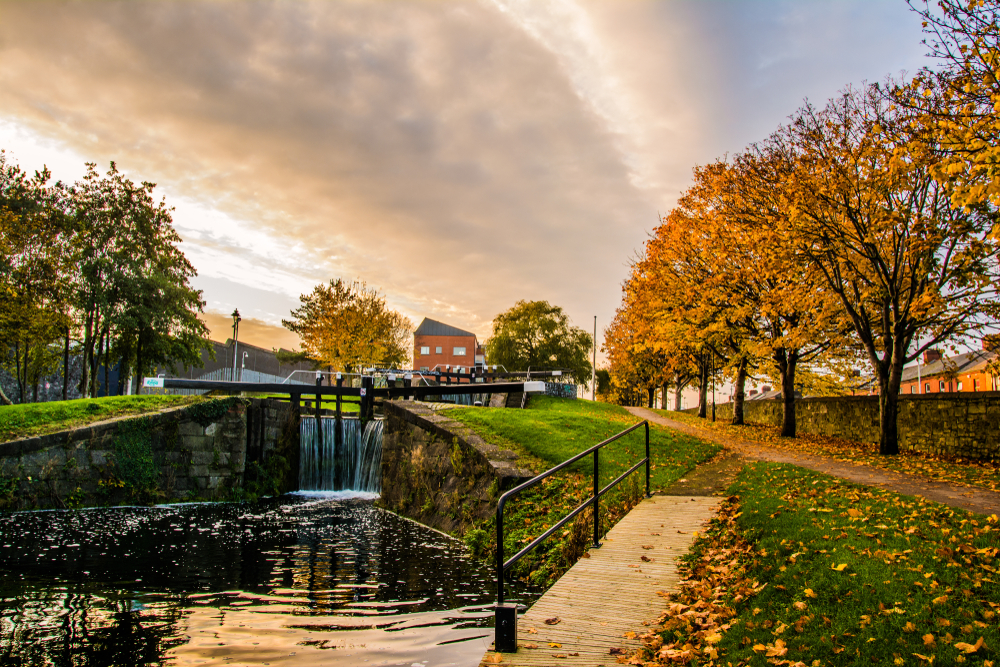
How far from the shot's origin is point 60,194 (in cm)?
2877

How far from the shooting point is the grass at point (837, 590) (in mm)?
3836

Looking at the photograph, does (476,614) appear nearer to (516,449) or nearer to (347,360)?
(516,449)

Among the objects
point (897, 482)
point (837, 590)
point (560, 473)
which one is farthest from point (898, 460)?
point (837, 590)

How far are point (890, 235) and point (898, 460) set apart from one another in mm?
6133

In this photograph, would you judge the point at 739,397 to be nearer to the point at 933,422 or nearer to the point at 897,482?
the point at 933,422

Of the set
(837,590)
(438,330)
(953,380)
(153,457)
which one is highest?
(438,330)

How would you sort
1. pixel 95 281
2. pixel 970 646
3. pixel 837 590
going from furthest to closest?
pixel 95 281, pixel 837 590, pixel 970 646

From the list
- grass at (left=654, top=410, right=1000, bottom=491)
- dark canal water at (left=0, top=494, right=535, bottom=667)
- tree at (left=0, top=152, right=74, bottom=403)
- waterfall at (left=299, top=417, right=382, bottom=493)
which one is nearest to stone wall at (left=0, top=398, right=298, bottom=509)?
waterfall at (left=299, top=417, right=382, bottom=493)

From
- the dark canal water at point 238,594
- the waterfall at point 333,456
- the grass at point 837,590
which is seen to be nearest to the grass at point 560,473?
the dark canal water at point 238,594

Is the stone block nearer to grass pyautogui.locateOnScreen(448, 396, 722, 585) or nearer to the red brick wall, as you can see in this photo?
grass pyautogui.locateOnScreen(448, 396, 722, 585)

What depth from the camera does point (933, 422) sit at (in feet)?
49.6

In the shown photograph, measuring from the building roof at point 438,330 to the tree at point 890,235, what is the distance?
67.9 metres

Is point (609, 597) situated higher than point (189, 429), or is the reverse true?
point (189, 429)

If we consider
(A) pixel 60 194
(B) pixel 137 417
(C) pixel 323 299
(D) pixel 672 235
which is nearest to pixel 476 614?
(B) pixel 137 417
